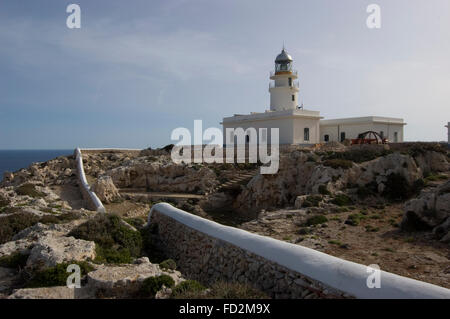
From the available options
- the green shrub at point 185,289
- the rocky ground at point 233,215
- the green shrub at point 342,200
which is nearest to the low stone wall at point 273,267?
the rocky ground at point 233,215

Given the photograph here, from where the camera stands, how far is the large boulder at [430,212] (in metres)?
9.88

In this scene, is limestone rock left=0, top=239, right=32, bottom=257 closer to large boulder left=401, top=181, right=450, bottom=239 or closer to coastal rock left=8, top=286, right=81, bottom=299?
coastal rock left=8, top=286, right=81, bottom=299

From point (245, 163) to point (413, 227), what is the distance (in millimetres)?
14595

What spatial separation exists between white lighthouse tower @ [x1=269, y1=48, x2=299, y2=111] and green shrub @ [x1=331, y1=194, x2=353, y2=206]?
Answer: 1952cm

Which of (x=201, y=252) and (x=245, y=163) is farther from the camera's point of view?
(x=245, y=163)

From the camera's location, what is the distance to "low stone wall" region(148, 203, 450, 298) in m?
4.11

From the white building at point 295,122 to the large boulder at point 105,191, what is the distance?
14.7m

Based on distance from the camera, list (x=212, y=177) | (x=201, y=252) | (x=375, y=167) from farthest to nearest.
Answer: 1. (x=212, y=177)
2. (x=375, y=167)
3. (x=201, y=252)

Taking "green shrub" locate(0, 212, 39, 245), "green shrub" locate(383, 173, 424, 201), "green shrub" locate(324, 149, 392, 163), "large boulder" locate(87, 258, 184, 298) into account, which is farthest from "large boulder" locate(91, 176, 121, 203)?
"green shrub" locate(383, 173, 424, 201)

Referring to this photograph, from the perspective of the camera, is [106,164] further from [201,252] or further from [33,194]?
[201,252]

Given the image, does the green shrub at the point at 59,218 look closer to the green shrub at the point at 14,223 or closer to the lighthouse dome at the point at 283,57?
the green shrub at the point at 14,223

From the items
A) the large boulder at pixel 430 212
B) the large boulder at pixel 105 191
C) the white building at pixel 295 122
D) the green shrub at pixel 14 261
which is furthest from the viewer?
the white building at pixel 295 122

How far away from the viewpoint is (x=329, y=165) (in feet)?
53.9
